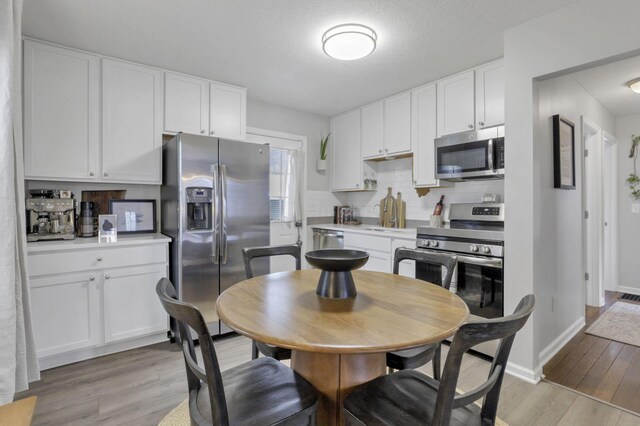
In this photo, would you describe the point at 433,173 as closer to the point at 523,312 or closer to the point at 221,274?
the point at 221,274

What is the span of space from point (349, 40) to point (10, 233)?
223 cm

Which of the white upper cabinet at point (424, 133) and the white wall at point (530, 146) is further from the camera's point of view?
the white upper cabinet at point (424, 133)

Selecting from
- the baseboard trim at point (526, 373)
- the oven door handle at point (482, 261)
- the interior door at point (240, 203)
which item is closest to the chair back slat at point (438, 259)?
the oven door handle at point (482, 261)

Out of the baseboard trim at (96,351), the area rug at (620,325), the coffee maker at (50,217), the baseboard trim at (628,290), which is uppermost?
the coffee maker at (50,217)

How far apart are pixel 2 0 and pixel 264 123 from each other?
2625 mm

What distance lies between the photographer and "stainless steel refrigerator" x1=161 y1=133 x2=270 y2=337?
273cm

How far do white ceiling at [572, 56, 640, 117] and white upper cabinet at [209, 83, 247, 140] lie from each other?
3094 mm

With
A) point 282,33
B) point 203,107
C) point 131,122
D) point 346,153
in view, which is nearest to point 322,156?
point 346,153

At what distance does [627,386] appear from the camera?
7.13 feet

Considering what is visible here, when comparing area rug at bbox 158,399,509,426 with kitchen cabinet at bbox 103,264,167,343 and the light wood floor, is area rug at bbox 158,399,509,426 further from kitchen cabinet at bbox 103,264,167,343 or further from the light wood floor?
kitchen cabinet at bbox 103,264,167,343

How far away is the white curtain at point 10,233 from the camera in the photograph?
1469 millimetres

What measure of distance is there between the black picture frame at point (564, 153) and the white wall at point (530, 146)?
187 millimetres

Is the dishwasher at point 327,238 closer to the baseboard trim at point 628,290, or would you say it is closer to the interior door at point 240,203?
the interior door at point 240,203

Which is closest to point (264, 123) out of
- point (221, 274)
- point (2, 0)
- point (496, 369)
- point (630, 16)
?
point (221, 274)
